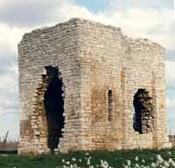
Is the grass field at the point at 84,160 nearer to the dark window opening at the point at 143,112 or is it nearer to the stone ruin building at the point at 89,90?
the stone ruin building at the point at 89,90

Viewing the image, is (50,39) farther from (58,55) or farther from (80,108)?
(80,108)

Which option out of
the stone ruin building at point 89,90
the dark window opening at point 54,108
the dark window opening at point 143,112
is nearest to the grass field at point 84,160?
the stone ruin building at point 89,90

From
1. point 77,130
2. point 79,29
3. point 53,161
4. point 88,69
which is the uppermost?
point 79,29

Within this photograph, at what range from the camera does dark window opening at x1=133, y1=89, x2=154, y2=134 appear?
2439 centimetres

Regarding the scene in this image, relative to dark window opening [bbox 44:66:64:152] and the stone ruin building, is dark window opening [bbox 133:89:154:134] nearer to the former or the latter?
the stone ruin building

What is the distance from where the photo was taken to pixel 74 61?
20.6m

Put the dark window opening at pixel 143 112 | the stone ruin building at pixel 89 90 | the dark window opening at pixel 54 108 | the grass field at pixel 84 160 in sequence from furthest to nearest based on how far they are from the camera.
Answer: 1. the dark window opening at pixel 143 112
2. the dark window opening at pixel 54 108
3. the stone ruin building at pixel 89 90
4. the grass field at pixel 84 160

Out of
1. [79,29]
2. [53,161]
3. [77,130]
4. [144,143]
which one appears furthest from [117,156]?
[144,143]

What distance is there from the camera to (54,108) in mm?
23156

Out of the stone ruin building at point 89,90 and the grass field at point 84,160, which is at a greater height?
the stone ruin building at point 89,90

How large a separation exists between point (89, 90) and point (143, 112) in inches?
189

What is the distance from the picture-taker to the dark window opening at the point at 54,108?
22.6 m

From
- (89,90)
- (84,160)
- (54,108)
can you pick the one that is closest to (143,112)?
(54,108)

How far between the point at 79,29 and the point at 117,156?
19.3ft
